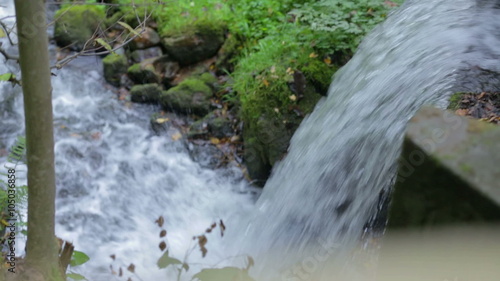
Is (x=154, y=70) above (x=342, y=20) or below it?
below

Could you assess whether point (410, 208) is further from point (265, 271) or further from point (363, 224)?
point (265, 271)

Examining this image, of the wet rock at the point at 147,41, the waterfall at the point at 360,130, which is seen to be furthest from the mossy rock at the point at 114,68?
the waterfall at the point at 360,130

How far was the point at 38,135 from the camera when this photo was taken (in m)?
2.00

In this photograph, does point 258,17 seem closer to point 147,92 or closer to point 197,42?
point 197,42

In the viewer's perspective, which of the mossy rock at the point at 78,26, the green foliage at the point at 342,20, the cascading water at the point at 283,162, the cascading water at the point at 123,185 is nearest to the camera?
the cascading water at the point at 283,162

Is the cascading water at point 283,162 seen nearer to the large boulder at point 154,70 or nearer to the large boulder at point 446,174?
the large boulder at point 154,70

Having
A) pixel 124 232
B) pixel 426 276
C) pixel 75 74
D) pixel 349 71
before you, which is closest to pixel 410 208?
pixel 426 276

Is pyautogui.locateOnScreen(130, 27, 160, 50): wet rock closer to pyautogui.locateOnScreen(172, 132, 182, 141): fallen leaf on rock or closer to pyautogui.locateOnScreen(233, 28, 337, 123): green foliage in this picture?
pyautogui.locateOnScreen(172, 132, 182, 141): fallen leaf on rock

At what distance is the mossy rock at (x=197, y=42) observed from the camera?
6.77 m

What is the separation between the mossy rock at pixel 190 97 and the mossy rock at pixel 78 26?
1.91 m

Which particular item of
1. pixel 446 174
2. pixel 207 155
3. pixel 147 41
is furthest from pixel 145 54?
pixel 446 174

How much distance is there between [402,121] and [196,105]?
3.69 m

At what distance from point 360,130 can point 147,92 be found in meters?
3.73

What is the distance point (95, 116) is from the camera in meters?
6.36
